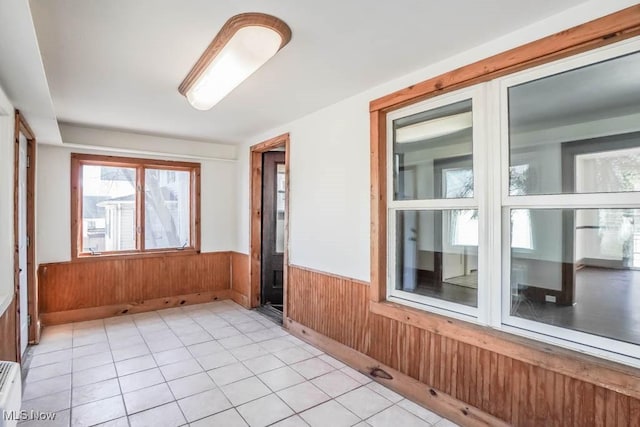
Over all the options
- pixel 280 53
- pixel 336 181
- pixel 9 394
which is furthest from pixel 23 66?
pixel 336 181

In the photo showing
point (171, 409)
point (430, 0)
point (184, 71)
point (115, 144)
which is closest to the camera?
point (430, 0)

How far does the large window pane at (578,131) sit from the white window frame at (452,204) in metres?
0.17

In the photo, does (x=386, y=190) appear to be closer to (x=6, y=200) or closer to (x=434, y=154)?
(x=434, y=154)

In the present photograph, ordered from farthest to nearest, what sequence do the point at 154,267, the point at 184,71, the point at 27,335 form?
the point at 154,267
the point at 27,335
the point at 184,71

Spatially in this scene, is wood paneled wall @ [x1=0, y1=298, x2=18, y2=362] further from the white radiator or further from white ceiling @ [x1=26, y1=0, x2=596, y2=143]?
white ceiling @ [x1=26, y1=0, x2=596, y2=143]

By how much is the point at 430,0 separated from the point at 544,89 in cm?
86

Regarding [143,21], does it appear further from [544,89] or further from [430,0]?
[544,89]

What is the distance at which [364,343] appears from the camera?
279 cm

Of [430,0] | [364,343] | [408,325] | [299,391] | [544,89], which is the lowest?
[299,391]

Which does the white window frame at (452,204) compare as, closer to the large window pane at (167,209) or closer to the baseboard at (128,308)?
the baseboard at (128,308)

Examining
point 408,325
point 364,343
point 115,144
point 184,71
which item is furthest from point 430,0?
point 115,144

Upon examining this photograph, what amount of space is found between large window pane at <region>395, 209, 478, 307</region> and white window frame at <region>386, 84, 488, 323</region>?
0.14ft

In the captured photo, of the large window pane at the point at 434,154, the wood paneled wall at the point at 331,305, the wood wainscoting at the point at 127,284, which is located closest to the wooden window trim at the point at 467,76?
the large window pane at the point at 434,154

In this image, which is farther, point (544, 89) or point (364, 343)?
point (364, 343)
